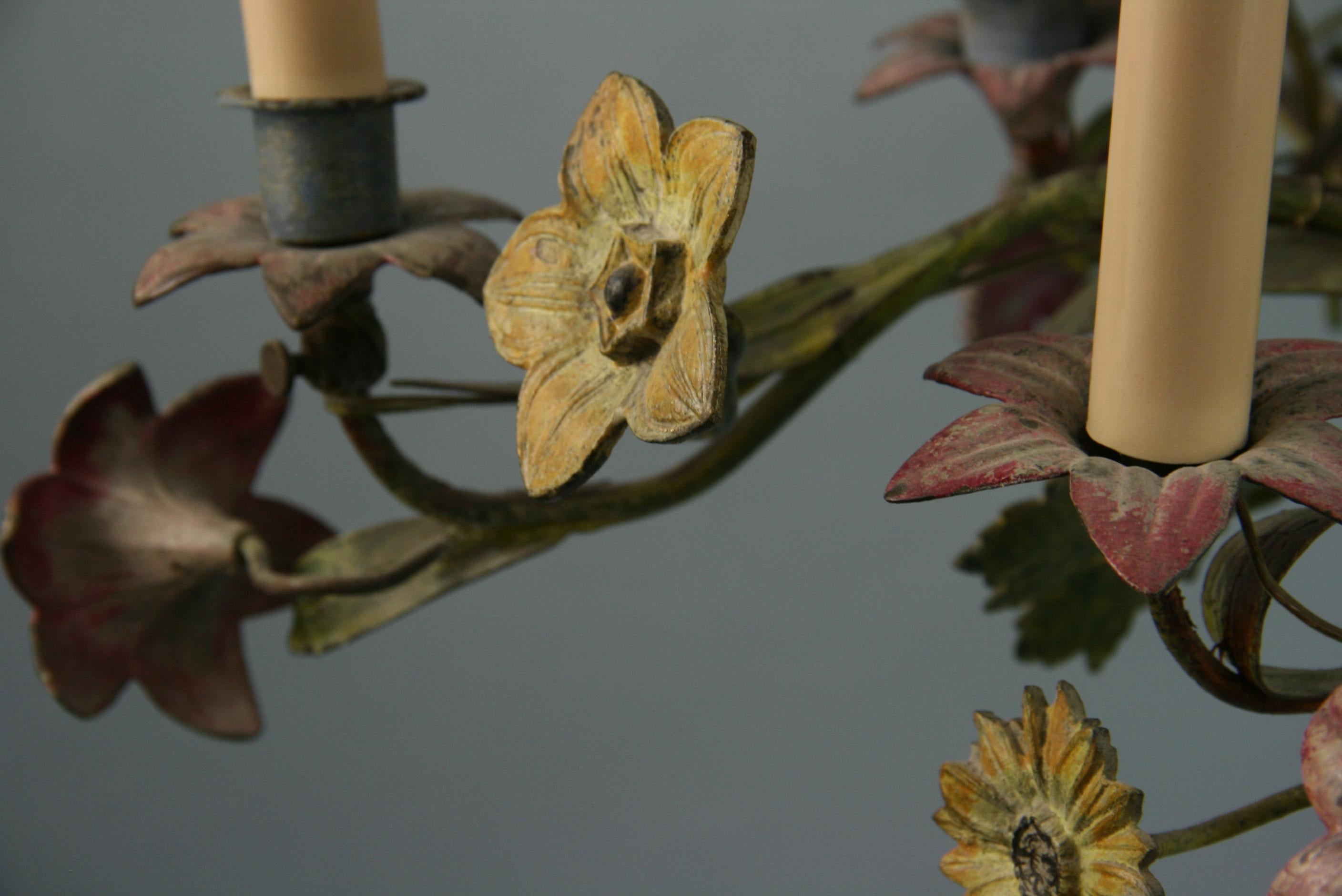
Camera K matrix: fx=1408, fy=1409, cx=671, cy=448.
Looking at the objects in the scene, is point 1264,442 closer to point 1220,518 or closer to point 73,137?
point 1220,518


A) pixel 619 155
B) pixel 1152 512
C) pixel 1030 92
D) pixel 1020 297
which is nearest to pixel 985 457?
pixel 1152 512

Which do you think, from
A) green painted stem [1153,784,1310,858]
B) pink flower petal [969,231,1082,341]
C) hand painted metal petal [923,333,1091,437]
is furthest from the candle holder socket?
pink flower petal [969,231,1082,341]

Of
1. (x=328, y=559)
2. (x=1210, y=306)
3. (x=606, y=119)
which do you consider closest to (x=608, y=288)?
(x=606, y=119)

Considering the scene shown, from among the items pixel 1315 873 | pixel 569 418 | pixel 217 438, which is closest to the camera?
pixel 1315 873

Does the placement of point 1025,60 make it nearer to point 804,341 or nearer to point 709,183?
point 804,341

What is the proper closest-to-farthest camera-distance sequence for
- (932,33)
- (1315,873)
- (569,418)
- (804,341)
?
(1315,873)
(569,418)
(804,341)
(932,33)

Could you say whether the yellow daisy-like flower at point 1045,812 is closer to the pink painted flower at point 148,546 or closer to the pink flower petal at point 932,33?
the pink painted flower at point 148,546
